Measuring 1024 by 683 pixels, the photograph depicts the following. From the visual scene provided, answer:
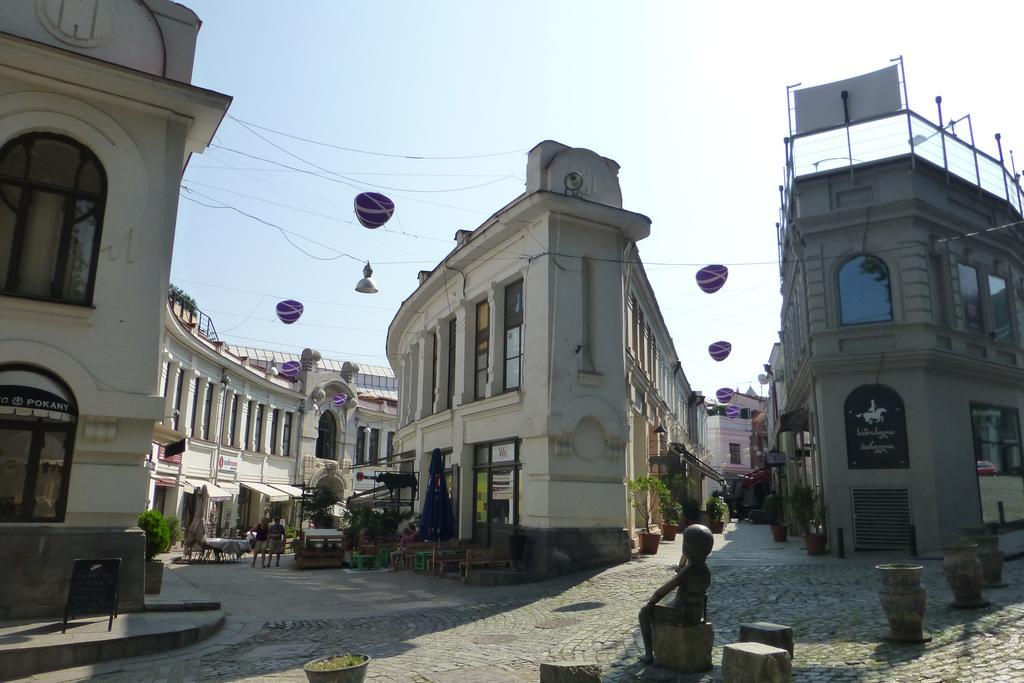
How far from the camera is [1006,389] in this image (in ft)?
63.4

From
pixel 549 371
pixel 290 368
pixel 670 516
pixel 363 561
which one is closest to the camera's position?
pixel 549 371

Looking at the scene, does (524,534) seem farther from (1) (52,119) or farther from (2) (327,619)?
(1) (52,119)

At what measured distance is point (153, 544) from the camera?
1191 cm

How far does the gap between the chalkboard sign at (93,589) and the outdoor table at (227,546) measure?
13.8 metres

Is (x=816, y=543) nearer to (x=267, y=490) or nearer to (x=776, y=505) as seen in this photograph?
(x=776, y=505)

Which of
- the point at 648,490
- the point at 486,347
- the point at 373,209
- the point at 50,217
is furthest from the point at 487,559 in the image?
the point at 50,217

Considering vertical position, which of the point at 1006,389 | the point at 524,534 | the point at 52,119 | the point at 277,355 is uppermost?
the point at 277,355

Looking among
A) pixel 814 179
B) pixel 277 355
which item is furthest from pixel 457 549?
pixel 277 355

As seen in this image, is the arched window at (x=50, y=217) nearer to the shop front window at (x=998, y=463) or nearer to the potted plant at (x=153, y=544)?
the potted plant at (x=153, y=544)

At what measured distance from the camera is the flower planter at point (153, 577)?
38.0 feet

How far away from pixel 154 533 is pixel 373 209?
7.04m

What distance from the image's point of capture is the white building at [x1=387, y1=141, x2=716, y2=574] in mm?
15477

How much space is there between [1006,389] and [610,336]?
11169 mm

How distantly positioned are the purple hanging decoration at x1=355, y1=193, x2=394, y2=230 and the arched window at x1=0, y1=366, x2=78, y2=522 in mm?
6232
